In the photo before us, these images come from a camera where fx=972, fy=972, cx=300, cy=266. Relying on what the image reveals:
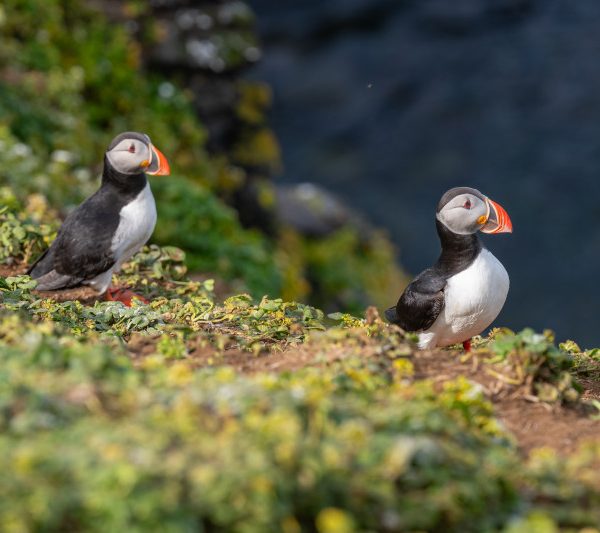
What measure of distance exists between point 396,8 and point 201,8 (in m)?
9.24

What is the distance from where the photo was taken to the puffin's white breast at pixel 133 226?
6.56 metres

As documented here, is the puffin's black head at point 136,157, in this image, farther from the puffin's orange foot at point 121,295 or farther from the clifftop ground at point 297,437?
the clifftop ground at point 297,437

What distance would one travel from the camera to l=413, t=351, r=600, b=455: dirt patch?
→ 3.94 m

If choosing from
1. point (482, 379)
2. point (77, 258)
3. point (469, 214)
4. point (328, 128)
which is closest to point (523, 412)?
point (482, 379)

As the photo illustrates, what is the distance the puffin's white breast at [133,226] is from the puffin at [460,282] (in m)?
2.06

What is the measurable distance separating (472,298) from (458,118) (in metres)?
15.2

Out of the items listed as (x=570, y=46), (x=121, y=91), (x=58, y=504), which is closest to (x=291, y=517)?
(x=58, y=504)

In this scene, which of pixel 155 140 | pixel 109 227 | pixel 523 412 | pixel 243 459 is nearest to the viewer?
pixel 243 459

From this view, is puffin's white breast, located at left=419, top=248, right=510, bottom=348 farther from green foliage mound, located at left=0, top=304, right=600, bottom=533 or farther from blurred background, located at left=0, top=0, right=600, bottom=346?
blurred background, located at left=0, top=0, right=600, bottom=346

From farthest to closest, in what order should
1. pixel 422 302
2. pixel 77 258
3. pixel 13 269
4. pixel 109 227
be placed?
pixel 13 269 → pixel 109 227 → pixel 77 258 → pixel 422 302

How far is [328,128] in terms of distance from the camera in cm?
Answer: 2041

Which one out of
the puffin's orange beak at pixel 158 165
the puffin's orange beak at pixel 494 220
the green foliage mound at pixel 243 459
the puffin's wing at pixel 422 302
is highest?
the puffin's orange beak at pixel 158 165

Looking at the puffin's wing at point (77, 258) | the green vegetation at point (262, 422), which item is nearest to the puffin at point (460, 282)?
the green vegetation at point (262, 422)

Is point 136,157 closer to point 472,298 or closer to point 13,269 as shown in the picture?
point 13,269
